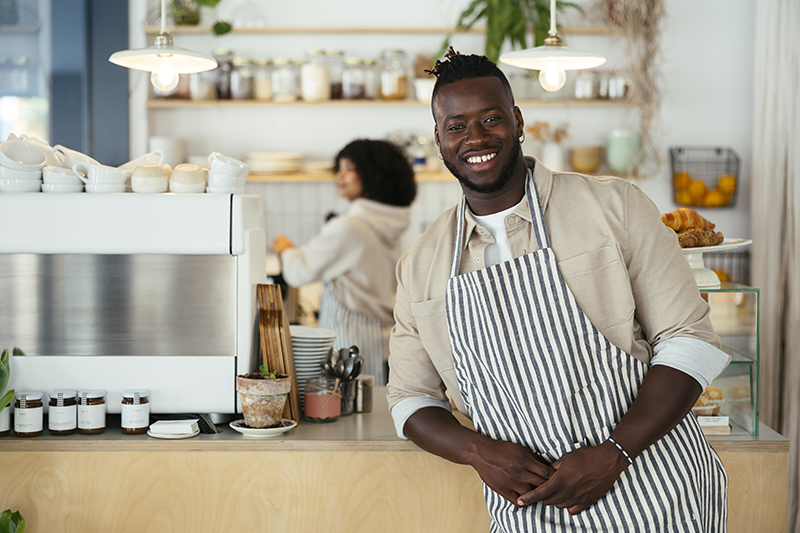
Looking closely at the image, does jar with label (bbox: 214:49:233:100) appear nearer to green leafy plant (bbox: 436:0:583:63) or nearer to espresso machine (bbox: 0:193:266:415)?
green leafy plant (bbox: 436:0:583:63)

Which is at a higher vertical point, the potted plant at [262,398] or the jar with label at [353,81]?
the jar with label at [353,81]

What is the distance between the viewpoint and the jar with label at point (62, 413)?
1.64 metres

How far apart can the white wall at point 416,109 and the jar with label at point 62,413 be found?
282cm

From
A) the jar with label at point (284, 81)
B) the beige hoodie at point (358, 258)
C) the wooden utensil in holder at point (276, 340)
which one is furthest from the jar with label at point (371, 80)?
the wooden utensil in holder at point (276, 340)

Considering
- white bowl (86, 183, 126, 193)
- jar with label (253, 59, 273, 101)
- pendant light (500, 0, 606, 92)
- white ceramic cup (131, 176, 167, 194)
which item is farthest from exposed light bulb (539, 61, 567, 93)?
jar with label (253, 59, 273, 101)

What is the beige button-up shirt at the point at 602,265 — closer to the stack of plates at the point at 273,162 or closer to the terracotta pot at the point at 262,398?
the terracotta pot at the point at 262,398

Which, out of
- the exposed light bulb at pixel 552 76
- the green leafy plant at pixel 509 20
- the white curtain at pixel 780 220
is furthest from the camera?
the green leafy plant at pixel 509 20

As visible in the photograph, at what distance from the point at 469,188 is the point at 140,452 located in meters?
0.91

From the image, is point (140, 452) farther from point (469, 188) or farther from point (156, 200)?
point (469, 188)

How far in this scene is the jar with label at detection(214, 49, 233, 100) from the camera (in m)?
4.14

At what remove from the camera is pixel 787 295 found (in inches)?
130

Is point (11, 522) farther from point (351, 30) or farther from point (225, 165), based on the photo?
point (351, 30)

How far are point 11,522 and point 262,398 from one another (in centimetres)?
57

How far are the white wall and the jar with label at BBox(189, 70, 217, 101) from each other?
22cm
